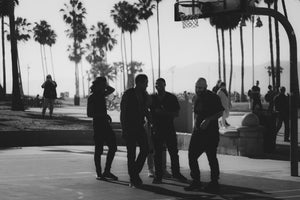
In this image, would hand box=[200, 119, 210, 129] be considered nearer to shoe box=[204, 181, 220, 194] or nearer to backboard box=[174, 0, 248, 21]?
shoe box=[204, 181, 220, 194]

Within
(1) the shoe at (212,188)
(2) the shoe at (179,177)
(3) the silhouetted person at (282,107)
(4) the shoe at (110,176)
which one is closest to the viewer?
(1) the shoe at (212,188)

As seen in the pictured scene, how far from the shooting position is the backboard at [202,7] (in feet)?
42.9

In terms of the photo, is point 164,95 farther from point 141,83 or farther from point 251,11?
point 251,11

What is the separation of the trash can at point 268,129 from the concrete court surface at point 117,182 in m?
0.96

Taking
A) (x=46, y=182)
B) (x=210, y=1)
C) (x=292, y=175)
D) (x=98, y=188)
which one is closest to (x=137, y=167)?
(x=98, y=188)

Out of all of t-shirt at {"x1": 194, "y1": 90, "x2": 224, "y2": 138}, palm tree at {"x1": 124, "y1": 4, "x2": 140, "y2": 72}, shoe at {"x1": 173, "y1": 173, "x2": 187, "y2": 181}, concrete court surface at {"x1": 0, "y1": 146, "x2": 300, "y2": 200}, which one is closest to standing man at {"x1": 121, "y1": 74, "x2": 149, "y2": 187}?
concrete court surface at {"x1": 0, "y1": 146, "x2": 300, "y2": 200}

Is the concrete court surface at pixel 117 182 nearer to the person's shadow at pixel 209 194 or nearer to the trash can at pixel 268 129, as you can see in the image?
the person's shadow at pixel 209 194

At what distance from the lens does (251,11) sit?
40.5 feet

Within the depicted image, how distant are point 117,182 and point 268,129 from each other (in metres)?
5.97

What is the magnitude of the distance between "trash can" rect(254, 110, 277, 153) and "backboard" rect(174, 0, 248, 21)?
360 centimetres

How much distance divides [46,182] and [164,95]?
246 centimetres

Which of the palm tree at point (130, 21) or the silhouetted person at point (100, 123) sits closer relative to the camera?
the silhouetted person at point (100, 123)

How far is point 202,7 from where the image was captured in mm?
14125

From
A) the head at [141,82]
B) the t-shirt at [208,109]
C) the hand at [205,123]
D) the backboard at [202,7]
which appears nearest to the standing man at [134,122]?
the head at [141,82]
